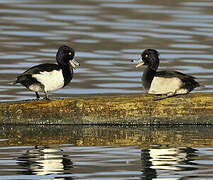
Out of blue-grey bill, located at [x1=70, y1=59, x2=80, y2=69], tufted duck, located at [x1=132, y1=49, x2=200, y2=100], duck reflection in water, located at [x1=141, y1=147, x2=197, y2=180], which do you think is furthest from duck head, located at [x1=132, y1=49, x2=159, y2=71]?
duck reflection in water, located at [x1=141, y1=147, x2=197, y2=180]

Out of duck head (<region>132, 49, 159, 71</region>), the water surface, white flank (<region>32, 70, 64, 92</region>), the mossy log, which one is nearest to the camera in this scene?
the water surface

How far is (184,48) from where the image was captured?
23.8 m

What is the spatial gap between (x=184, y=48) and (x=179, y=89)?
27.9 ft

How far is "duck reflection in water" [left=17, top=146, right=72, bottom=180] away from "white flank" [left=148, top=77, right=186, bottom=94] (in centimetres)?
237

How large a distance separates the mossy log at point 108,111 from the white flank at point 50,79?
319 millimetres

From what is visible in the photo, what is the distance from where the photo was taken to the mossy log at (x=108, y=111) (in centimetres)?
1524

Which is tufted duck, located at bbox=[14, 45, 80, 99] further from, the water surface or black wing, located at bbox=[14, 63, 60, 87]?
the water surface

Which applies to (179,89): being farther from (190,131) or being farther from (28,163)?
(28,163)

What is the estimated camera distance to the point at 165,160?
41.8 ft

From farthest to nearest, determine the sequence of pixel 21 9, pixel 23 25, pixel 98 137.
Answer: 1. pixel 21 9
2. pixel 23 25
3. pixel 98 137

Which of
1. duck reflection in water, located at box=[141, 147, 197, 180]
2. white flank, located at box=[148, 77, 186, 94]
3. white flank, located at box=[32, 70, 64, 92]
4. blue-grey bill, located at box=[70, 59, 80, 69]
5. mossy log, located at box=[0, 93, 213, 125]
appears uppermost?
blue-grey bill, located at box=[70, 59, 80, 69]

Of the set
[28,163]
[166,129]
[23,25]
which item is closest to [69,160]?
[28,163]

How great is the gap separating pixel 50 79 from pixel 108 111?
1.00m

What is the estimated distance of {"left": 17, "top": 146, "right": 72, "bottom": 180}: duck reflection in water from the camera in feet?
39.7
